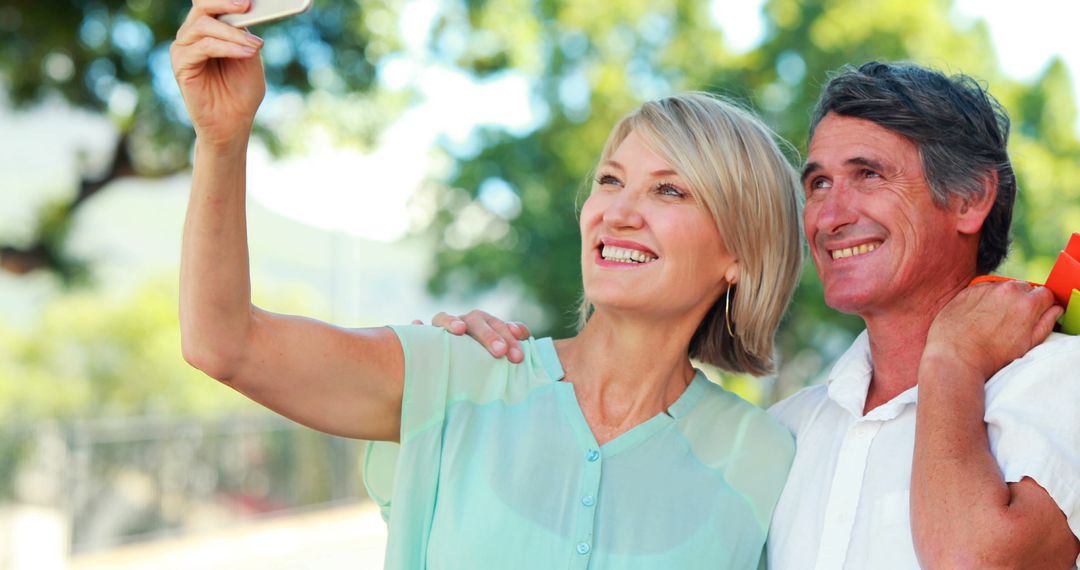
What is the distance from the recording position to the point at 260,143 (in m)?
10.3

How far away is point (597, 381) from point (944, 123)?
0.97 meters

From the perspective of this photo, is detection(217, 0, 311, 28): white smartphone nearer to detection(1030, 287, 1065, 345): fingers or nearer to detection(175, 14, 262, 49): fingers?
detection(175, 14, 262, 49): fingers

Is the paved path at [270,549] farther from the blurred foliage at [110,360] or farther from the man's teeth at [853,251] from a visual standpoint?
the man's teeth at [853,251]

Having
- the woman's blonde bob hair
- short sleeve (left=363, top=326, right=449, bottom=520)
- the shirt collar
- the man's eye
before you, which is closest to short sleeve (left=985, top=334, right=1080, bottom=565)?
the shirt collar

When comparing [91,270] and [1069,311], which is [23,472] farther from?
[1069,311]

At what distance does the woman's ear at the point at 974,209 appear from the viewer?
8.83ft

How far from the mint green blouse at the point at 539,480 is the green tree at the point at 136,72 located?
678cm

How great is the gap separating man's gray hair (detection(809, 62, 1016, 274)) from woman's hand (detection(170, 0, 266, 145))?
4.70 feet

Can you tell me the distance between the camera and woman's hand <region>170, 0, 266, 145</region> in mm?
1802

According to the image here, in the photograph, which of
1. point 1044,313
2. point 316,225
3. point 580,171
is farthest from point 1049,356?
point 316,225

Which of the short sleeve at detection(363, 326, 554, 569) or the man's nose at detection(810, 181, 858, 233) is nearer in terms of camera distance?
the short sleeve at detection(363, 326, 554, 569)

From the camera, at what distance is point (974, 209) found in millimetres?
2697

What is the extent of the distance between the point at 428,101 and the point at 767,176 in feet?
31.9

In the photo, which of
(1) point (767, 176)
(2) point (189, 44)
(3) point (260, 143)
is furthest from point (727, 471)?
(3) point (260, 143)
